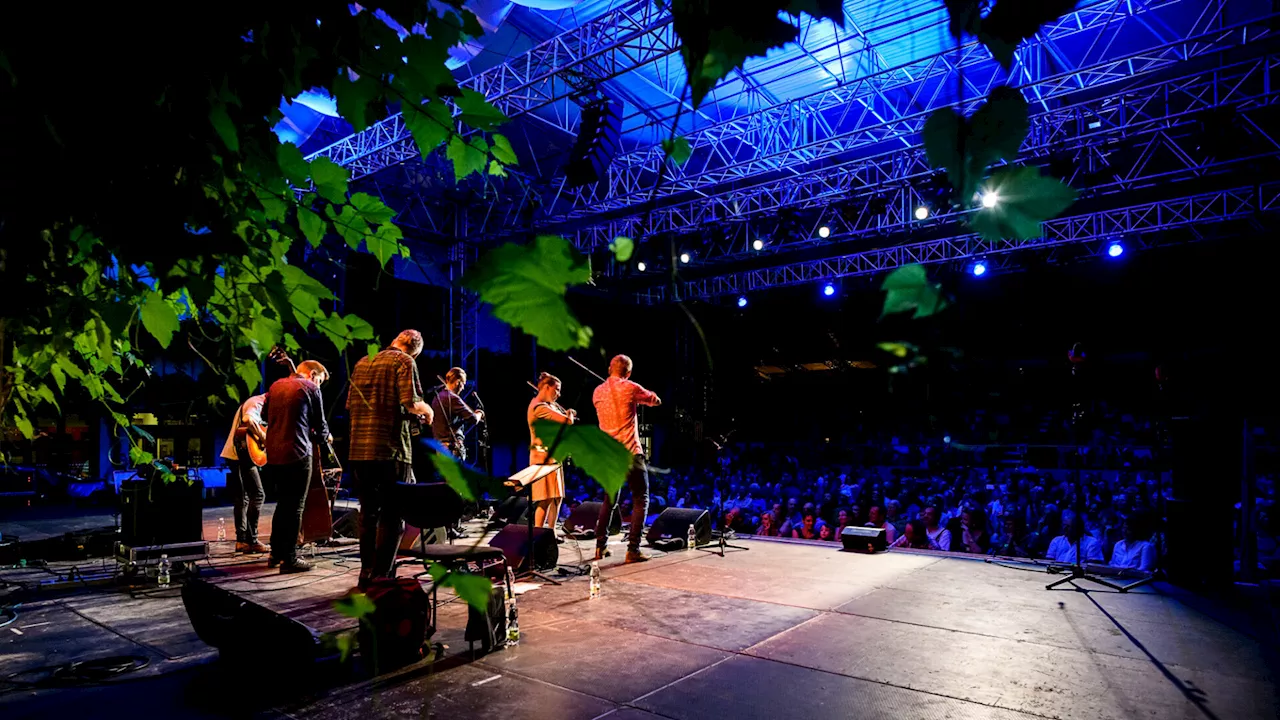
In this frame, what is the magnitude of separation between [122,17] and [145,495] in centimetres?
492

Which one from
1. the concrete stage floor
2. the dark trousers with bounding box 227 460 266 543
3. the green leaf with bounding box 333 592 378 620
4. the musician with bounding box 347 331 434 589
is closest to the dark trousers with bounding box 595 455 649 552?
the concrete stage floor

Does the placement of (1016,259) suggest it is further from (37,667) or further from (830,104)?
(37,667)

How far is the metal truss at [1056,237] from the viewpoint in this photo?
1016 centimetres

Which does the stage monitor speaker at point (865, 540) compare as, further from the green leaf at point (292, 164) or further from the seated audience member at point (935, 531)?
the green leaf at point (292, 164)

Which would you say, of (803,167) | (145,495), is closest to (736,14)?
(145,495)

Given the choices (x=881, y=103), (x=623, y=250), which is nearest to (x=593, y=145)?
(x=881, y=103)

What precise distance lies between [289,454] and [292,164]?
3875 mm

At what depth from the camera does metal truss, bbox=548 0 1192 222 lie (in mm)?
7137

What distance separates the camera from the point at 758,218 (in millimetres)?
12312

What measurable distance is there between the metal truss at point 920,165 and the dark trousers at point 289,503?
317 cm

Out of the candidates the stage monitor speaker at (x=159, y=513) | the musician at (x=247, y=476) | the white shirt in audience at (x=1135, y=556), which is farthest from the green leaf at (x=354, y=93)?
the white shirt in audience at (x=1135, y=556)

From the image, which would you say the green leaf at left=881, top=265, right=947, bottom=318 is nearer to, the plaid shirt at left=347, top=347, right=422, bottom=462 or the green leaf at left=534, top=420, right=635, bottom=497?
the green leaf at left=534, top=420, right=635, bottom=497

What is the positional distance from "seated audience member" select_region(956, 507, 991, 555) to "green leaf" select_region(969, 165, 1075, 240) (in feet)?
25.1

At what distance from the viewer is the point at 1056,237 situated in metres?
11.9
